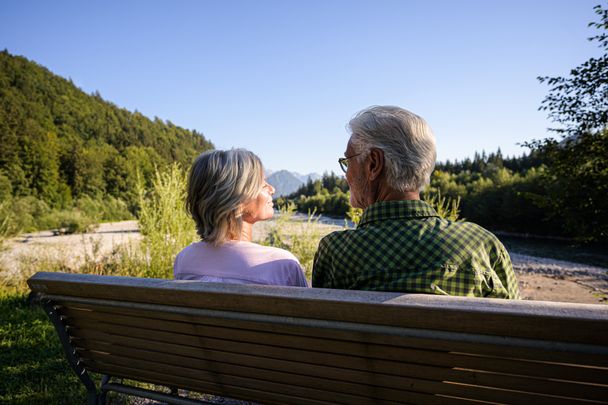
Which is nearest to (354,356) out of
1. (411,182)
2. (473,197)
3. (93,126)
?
(411,182)

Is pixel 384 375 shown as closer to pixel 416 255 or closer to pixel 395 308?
pixel 395 308

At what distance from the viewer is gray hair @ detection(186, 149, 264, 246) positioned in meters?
1.78

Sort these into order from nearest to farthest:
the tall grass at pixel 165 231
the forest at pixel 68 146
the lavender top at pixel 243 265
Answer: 1. the lavender top at pixel 243 265
2. the tall grass at pixel 165 231
3. the forest at pixel 68 146

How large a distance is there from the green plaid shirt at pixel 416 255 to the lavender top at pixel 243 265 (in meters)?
0.23

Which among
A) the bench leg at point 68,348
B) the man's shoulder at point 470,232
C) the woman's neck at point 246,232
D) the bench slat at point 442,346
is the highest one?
the man's shoulder at point 470,232

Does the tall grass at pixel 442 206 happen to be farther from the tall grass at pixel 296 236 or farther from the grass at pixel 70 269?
the tall grass at pixel 296 236

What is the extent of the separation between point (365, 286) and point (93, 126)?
3574 inches

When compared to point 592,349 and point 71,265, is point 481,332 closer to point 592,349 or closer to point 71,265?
point 592,349

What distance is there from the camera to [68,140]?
225 ft

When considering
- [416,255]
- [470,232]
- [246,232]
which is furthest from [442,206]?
[416,255]

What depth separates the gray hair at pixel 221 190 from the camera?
1782mm

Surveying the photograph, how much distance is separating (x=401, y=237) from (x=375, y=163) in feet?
1.21

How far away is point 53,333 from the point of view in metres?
4.25

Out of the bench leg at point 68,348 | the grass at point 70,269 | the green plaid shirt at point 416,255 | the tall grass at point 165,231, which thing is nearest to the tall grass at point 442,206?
the grass at point 70,269
